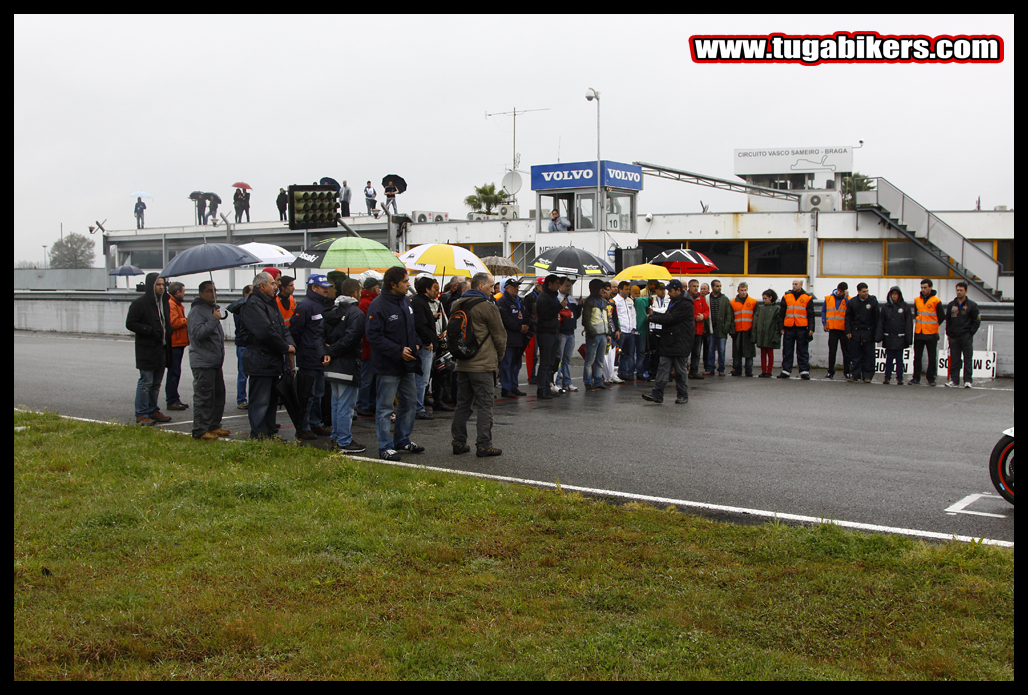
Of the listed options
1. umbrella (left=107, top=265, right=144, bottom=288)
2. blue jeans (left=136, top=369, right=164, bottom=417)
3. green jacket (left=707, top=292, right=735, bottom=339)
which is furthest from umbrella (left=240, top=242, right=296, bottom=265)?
umbrella (left=107, top=265, right=144, bottom=288)

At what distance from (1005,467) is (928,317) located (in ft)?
33.0

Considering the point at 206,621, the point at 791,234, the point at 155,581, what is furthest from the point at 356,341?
the point at 791,234

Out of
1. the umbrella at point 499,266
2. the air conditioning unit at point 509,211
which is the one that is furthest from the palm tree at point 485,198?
the umbrella at point 499,266

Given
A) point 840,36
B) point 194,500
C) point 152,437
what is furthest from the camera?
point 152,437

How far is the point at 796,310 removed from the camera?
1742cm

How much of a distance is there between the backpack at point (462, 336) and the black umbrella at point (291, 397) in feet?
6.32

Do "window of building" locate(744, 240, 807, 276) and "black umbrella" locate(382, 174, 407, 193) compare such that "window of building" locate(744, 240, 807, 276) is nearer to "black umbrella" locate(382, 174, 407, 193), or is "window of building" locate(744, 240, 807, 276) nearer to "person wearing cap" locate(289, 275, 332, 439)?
"black umbrella" locate(382, 174, 407, 193)

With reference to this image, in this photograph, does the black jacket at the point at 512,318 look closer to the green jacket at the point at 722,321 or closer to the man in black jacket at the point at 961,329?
the green jacket at the point at 722,321

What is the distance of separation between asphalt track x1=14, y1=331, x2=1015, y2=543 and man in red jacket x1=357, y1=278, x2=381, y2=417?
1.64 feet

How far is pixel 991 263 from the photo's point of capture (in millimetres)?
27797

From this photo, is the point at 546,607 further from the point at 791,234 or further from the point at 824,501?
the point at 791,234

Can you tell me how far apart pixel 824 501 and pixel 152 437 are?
6.83 metres

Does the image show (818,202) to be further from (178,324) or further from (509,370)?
(178,324)

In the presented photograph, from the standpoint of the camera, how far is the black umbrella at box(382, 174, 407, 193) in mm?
26234
